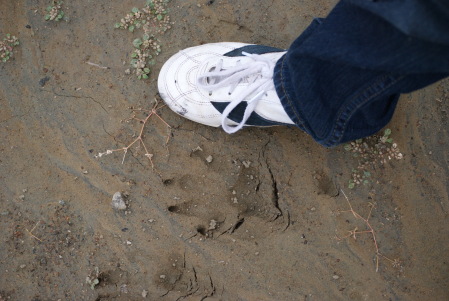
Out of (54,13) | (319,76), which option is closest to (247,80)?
(319,76)

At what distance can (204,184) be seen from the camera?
91.2 inches

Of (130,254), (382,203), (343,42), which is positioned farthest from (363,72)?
(130,254)

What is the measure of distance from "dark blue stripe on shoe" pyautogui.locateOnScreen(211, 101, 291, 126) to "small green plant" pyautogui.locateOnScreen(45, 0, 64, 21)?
1.11m

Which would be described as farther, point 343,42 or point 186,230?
point 186,230

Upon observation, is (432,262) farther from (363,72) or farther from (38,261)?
(38,261)

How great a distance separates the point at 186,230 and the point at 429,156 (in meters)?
1.49

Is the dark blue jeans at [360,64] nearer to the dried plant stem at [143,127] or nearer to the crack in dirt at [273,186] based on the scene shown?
the crack in dirt at [273,186]

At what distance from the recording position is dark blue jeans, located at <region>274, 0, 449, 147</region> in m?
1.34

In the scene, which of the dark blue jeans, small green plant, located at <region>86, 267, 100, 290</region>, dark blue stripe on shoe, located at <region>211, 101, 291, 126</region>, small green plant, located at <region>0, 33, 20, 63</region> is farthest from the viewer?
small green plant, located at <region>0, 33, 20, 63</region>

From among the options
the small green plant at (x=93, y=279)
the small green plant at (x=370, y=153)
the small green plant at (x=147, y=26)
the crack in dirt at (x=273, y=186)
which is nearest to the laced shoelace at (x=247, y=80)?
the crack in dirt at (x=273, y=186)

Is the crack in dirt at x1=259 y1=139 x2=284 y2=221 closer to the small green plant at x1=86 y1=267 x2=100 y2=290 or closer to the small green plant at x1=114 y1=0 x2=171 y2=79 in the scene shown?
the small green plant at x1=114 y1=0 x2=171 y2=79

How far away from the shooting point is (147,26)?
7.91 feet

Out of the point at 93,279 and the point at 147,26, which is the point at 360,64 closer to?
the point at 147,26

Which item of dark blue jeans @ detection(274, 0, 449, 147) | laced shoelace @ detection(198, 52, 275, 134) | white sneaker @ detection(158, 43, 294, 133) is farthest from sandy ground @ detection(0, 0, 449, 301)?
dark blue jeans @ detection(274, 0, 449, 147)
